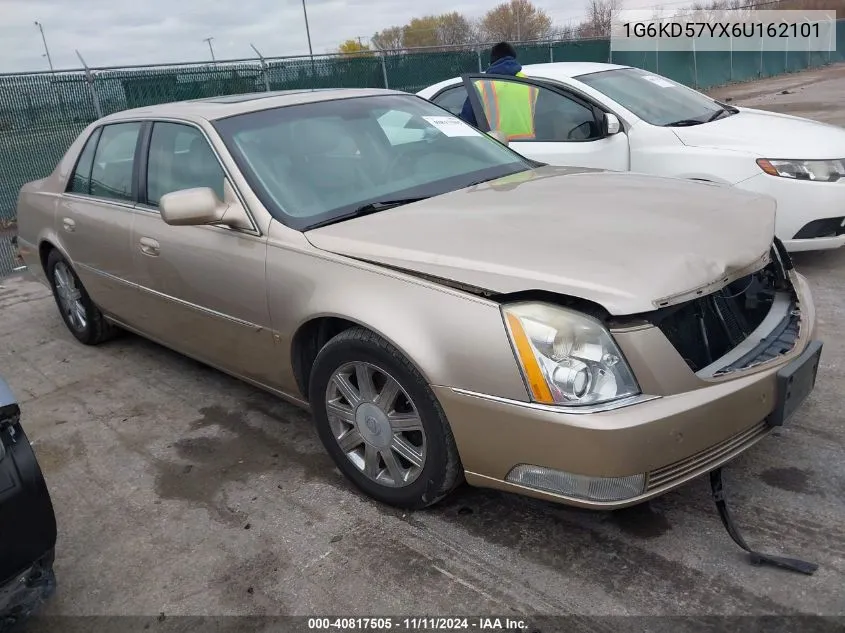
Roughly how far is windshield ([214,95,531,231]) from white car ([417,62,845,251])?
1752 mm

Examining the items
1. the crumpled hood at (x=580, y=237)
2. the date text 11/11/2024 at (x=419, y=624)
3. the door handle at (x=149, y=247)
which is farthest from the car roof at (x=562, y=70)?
the date text 11/11/2024 at (x=419, y=624)

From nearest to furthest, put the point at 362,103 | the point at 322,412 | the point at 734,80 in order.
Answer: the point at 322,412 < the point at 362,103 < the point at 734,80

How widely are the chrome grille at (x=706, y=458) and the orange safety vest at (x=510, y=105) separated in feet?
11.8

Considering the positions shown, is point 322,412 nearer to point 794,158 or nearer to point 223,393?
point 223,393

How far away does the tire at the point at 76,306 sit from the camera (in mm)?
4727

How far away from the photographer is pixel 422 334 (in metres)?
2.37

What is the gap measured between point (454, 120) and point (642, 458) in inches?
95.0

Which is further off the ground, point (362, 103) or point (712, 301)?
point (362, 103)

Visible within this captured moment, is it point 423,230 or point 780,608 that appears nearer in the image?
point 780,608

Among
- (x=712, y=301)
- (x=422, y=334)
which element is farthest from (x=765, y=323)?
(x=422, y=334)

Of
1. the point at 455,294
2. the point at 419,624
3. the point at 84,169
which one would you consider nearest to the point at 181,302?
the point at 84,169

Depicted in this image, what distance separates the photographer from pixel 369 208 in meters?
3.04

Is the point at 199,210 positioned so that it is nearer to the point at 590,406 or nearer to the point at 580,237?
the point at 580,237

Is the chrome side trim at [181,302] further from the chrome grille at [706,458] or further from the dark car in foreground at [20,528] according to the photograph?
the chrome grille at [706,458]
